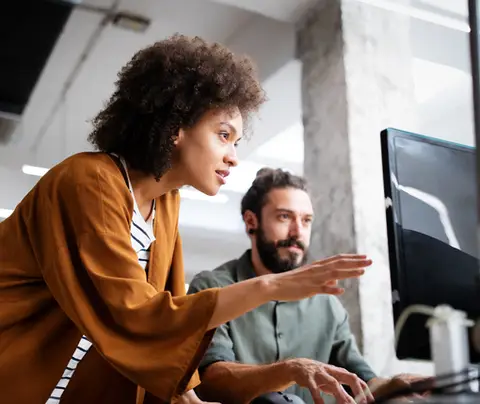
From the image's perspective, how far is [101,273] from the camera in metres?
1.20

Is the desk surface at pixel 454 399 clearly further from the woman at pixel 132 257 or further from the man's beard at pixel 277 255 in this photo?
the man's beard at pixel 277 255

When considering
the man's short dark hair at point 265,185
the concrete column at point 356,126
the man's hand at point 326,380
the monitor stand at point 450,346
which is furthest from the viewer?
the concrete column at point 356,126

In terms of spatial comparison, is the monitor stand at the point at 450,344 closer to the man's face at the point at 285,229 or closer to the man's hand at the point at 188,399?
the man's hand at the point at 188,399

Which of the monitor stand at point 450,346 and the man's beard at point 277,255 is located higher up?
the man's beard at point 277,255

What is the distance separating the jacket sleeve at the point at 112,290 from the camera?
3.72 feet

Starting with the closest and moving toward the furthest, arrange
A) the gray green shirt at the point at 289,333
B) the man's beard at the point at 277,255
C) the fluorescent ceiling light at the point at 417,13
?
the gray green shirt at the point at 289,333, the man's beard at the point at 277,255, the fluorescent ceiling light at the point at 417,13

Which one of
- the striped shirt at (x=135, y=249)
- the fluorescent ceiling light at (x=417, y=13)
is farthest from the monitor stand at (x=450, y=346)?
the fluorescent ceiling light at (x=417, y=13)

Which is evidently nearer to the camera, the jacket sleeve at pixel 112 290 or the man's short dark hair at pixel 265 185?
the jacket sleeve at pixel 112 290

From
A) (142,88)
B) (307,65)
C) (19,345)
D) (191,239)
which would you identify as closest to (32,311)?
(19,345)

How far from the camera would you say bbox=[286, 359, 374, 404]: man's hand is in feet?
4.17

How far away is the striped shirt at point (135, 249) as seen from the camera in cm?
131

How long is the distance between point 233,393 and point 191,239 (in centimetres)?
540

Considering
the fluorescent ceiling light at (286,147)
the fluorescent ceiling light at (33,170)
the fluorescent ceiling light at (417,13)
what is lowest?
the fluorescent ceiling light at (417,13)

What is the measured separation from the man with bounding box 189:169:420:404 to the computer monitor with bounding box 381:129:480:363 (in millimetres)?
292
